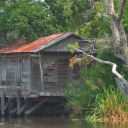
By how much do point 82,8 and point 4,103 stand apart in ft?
32.4

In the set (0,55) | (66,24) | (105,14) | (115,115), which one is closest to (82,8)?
(66,24)

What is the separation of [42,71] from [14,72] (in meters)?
2.03

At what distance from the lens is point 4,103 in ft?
75.6

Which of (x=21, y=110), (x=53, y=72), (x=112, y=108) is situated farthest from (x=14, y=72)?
(x=112, y=108)

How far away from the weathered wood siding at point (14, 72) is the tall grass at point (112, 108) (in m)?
5.65

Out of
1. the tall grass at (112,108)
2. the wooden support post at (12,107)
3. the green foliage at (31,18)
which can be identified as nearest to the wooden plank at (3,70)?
the wooden support post at (12,107)

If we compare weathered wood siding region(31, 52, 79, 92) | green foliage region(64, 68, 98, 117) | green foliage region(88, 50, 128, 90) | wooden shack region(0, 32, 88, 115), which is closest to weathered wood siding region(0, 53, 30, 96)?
wooden shack region(0, 32, 88, 115)

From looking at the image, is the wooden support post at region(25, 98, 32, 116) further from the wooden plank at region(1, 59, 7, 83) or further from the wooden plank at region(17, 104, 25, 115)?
the wooden plank at region(1, 59, 7, 83)

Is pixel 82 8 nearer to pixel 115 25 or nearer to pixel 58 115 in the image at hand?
pixel 58 115

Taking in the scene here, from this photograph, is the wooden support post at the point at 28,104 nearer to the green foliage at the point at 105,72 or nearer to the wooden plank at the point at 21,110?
the wooden plank at the point at 21,110

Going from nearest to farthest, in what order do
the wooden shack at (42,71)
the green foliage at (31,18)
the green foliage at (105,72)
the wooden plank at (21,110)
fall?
the green foliage at (105,72)
the wooden shack at (42,71)
the wooden plank at (21,110)
the green foliage at (31,18)

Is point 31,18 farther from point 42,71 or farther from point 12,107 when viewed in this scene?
point 12,107

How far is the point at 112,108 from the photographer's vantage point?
16438mm

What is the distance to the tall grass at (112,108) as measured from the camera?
1644cm
